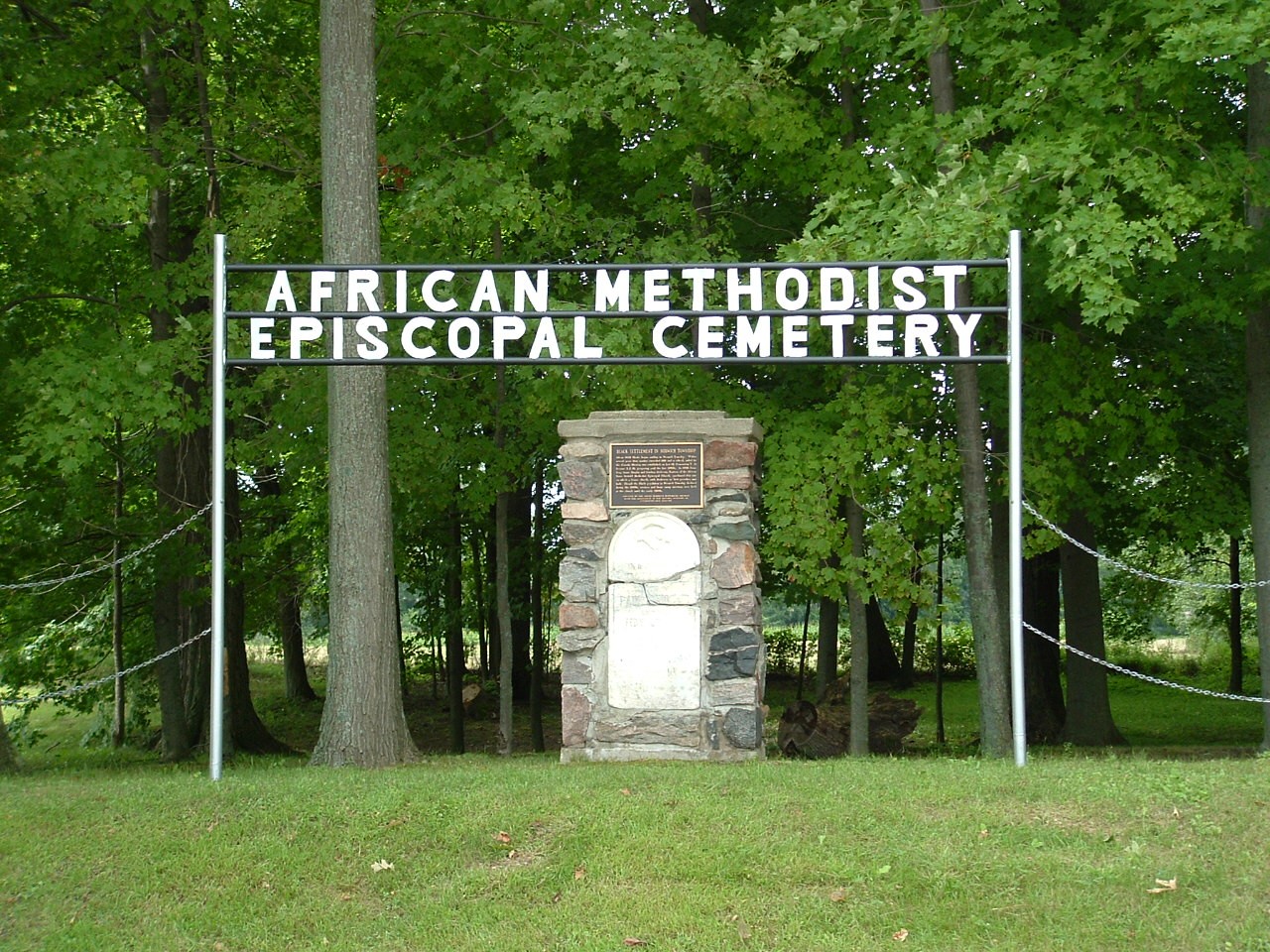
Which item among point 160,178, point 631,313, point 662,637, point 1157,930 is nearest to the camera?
point 1157,930

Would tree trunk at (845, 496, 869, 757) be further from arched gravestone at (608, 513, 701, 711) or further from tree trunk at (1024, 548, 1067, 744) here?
tree trunk at (1024, 548, 1067, 744)

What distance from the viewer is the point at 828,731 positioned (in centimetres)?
1377

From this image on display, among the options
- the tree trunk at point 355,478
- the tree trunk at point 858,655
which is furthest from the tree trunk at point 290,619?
the tree trunk at point 355,478

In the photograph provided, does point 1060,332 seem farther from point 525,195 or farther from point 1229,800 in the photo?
point 1229,800

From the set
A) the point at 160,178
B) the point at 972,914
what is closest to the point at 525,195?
the point at 160,178

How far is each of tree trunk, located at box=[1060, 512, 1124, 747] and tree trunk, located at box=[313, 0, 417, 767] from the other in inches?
330

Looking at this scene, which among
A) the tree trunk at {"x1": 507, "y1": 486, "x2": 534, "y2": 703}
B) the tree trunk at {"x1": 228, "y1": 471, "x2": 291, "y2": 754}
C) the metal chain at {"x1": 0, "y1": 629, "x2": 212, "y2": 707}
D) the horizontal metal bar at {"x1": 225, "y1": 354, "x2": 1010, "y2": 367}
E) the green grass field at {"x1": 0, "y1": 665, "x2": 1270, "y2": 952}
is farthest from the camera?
the tree trunk at {"x1": 507, "y1": 486, "x2": 534, "y2": 703}

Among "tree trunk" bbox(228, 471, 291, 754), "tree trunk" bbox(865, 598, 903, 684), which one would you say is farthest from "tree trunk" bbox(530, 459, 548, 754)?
"tree trunk" bbox(865, 598, 903, 684)

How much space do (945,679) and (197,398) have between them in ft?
53.4

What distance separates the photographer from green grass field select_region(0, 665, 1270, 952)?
6020 millimetres

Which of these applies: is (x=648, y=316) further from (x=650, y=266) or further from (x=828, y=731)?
(x=828, y=731)

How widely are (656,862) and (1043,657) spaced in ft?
40.0

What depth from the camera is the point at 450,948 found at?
5969 millimetres

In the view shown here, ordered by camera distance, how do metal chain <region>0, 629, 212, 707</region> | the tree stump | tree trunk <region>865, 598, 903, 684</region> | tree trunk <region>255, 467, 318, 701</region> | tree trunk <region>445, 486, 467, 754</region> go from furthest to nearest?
tree trunk <region>865, 598, 903, 684</region> < tree trunk <region>255, 467, 318, 701</region> < tree trunk <region>445, 486, 467, 754</region> < the tree stump < metal chain <region>0, 629, 212, 707</region>
